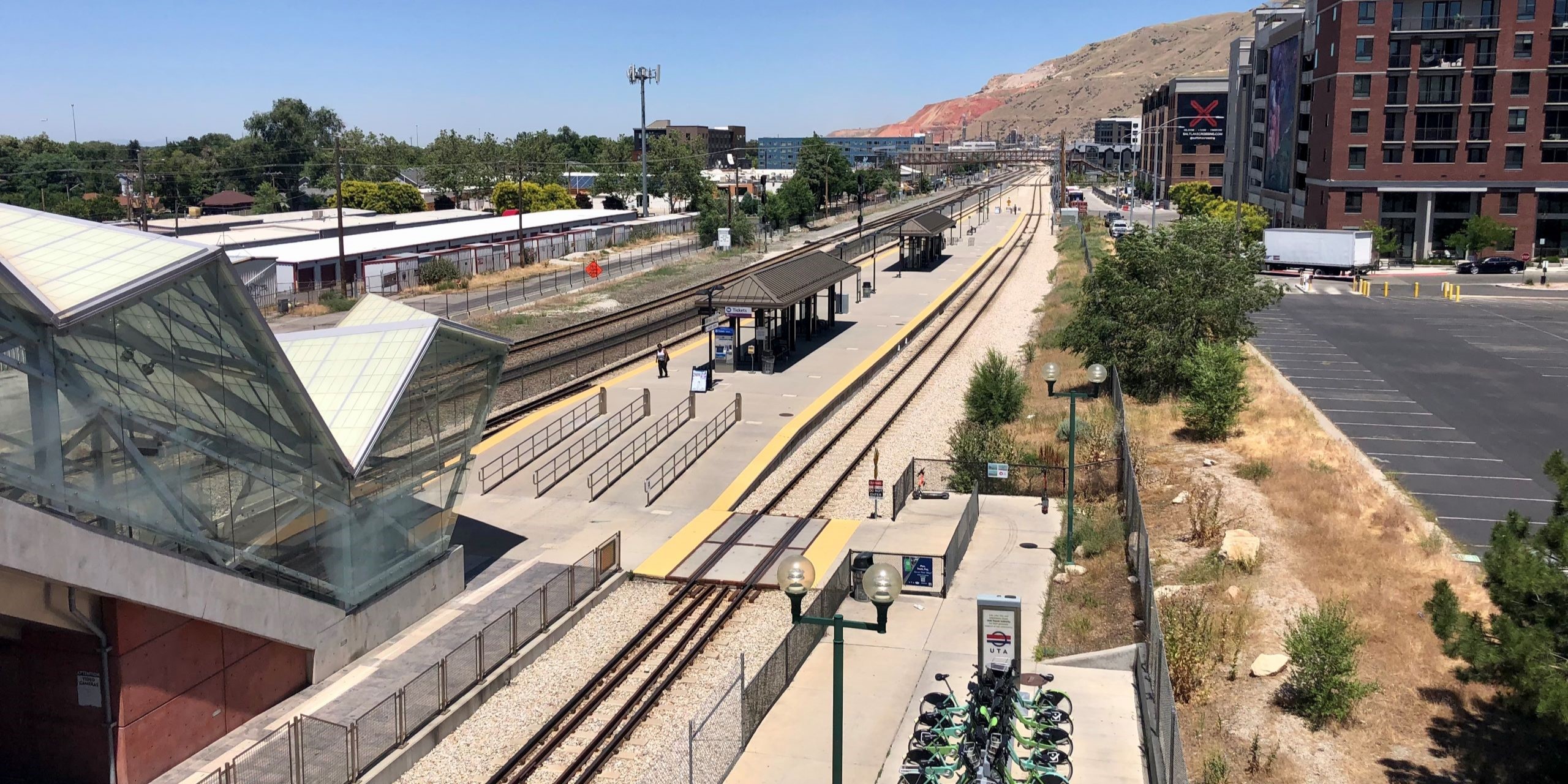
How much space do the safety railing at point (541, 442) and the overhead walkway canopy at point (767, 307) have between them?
6.52 meters

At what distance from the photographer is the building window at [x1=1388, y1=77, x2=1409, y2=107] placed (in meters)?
79.0

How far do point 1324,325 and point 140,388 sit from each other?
51997mm

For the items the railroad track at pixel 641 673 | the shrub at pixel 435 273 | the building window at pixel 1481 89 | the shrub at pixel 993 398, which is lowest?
the railroad track at pixel 641 673

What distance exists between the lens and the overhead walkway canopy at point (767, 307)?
1638 inches

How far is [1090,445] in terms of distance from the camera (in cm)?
3077

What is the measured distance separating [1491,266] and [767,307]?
186 ft

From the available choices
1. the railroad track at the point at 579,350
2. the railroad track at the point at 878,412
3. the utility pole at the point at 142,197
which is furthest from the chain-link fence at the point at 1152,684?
the utility pole at the point at 142,197

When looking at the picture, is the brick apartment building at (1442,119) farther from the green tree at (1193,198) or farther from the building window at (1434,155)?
the green tree at (1193,198)

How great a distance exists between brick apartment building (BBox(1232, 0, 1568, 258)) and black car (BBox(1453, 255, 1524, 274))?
3.81m

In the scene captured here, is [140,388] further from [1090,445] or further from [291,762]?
[1090,445]

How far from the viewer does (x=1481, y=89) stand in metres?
77.6

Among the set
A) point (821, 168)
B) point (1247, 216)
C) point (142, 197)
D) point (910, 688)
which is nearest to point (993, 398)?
point (910, 688)

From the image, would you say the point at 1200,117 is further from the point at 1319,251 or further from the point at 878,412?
the point at 878,412

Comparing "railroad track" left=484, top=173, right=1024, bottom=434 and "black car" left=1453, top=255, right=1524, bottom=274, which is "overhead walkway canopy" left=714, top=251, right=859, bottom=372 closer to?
"railroad track" left=484, top=173, right=1024, bottom=434
